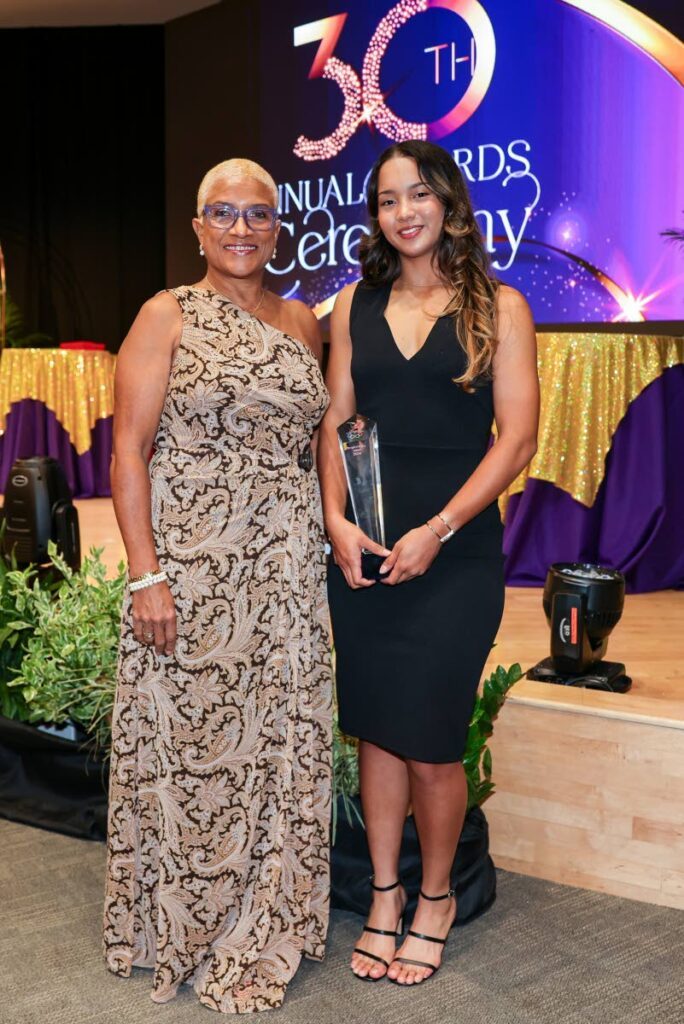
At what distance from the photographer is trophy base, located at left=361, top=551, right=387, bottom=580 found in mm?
2133

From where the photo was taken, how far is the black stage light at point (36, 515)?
4043 mm

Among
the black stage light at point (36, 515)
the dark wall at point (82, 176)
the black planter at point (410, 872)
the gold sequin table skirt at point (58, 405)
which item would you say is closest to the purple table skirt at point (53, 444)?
the gold sequin table skirt at point (58, 405)

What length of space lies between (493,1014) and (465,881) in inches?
16.3

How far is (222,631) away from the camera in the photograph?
216 centimetres

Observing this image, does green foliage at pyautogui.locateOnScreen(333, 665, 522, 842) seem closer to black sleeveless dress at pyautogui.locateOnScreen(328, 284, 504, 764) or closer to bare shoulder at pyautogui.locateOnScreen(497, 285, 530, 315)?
black sleeveless dress at pyautogui.locateOnScreen(328, 284, 504, 764)

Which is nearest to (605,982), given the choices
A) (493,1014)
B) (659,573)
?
(493,1014)

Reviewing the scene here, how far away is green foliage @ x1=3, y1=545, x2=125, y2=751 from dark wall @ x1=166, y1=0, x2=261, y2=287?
18.6 feet

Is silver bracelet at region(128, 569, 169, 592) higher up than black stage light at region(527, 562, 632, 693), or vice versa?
silver bracelet at region(128, 569, 169, 592)

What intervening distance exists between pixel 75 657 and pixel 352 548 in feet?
3.49

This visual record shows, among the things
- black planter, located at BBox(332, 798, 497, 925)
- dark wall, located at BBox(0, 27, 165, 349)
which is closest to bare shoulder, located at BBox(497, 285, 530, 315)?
black planter, located at BBox(332, 798, 497, 925)

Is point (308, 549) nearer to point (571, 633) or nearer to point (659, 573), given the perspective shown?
point (571, 633)

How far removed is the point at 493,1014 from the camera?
2133 mm

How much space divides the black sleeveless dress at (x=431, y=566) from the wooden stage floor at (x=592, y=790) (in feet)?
1.92

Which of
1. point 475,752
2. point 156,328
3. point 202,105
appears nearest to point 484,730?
point 475,752
